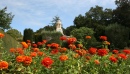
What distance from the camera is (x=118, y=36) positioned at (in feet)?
93.8

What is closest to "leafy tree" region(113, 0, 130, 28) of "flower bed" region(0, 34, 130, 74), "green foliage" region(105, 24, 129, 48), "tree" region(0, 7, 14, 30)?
"green foliage" region(105, 24, 129, 48)

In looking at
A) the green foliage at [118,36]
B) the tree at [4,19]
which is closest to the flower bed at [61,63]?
the green foliage at [118,36]

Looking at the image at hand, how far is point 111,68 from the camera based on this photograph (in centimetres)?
496

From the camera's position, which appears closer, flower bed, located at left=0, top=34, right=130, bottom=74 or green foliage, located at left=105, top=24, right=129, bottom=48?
flower bed, located at left=0, top=34, right=130, bottom=74

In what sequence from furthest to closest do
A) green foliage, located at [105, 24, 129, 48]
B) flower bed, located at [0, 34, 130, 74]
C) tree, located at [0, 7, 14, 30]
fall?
1. tree, located at [0, 7, 14, 30]
2. green foliage, located at [105, 24, 129, 48]
3. flower bed, located at [0, 34, 130, 74]

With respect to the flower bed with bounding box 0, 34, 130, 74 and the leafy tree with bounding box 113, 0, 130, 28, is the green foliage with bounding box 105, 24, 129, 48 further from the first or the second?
the flower bed with bounding box 0, 34, 130, 74

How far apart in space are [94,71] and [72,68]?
59cm

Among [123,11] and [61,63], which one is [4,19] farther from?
[61,63]

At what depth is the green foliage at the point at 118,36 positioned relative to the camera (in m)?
28.1

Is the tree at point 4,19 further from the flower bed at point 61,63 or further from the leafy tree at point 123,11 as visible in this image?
the flower bed at point 61,63

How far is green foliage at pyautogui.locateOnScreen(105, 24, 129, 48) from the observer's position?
2806cm

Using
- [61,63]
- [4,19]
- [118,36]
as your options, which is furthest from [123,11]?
[61,63]

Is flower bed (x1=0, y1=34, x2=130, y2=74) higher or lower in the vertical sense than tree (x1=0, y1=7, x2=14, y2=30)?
lower

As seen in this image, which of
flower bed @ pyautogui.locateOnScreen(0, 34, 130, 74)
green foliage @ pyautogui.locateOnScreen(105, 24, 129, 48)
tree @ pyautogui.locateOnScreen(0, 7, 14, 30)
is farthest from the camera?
tree @ pyautogui.locateOnScreen(0, 7, 14, 30)
